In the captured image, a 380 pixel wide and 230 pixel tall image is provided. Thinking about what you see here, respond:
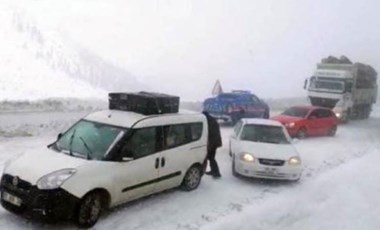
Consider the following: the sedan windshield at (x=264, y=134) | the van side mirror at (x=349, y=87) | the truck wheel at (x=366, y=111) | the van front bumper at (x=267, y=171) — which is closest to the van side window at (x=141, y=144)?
the van front bumper at (x=267, y=171)

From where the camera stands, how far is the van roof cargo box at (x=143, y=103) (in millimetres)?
9609

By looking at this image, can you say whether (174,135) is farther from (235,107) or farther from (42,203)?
(235,107)

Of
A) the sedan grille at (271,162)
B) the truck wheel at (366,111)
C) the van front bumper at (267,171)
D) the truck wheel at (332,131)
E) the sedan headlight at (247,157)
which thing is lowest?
the truck wheel at (366,111)

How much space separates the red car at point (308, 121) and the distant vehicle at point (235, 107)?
6.13ft

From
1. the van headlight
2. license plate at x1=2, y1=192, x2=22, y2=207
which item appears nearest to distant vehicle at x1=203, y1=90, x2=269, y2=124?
the van headlight

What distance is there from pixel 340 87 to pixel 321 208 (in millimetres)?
19371

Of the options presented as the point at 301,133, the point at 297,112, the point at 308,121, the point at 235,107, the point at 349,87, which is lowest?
the point at 301,133

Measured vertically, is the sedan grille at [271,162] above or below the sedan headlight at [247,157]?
below

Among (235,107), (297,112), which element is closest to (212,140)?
(297,112)

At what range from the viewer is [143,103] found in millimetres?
9609

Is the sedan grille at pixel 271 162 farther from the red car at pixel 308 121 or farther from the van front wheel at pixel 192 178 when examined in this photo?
the red car at pixel 308 121

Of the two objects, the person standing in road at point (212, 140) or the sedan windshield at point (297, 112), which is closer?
the person standing in road at point (212, 140)

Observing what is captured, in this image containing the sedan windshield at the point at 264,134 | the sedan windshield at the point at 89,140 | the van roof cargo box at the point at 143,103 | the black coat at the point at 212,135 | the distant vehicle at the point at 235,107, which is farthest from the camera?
the distant vehicle at the point at 235,107

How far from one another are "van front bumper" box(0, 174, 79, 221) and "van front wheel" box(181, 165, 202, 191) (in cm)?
332
